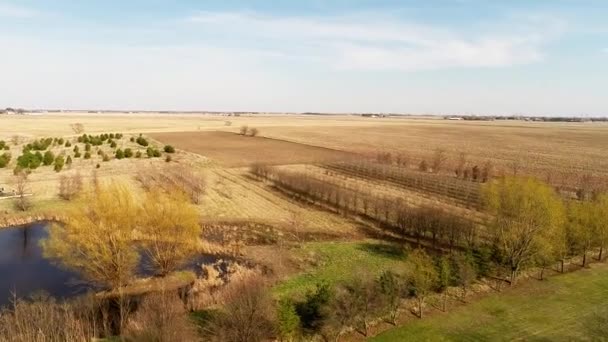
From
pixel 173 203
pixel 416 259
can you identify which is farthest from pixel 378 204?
pixel 173 203

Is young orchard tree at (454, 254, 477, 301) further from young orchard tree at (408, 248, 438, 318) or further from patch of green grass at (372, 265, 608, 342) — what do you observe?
young orchard tree at (408, 248, 438, 318)

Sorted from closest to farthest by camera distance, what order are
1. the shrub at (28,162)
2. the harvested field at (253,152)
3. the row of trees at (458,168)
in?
the row of trees at (458,168), the shrub at (28,162), the harvested field at (253,152)

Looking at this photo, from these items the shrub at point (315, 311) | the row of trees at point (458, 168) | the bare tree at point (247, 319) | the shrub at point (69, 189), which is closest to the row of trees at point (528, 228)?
the shrub at point (315, 311)

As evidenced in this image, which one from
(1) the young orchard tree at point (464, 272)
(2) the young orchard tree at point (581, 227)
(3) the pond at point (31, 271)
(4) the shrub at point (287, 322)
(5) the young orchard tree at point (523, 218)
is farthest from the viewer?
(2) the young orchard tree at point (581, 227)

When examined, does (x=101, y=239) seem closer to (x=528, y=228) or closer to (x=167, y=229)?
(x=167, y=229)

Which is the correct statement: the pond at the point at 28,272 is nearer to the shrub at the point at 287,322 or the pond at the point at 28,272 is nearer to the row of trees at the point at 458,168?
the shrub at the point at 287,322

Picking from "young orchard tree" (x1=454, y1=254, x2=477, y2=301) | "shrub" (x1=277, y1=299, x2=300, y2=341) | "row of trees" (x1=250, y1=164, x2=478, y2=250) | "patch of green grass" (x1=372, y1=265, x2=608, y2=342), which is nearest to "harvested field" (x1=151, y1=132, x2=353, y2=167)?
"row of trees" (x1=250, y1=164, x2=478, y2=250)

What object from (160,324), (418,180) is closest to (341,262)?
(160,324)
